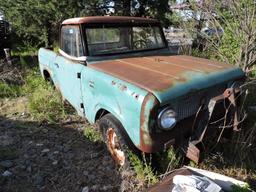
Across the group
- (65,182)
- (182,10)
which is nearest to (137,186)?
(65,182)

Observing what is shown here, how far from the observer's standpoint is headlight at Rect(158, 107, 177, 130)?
2706 millimetres

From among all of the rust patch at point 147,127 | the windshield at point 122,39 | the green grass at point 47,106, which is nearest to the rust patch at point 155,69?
the rust patch at point 147,127

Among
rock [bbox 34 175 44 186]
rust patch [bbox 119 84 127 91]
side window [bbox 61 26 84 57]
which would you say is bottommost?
rock [bbox 34 175 44 186]

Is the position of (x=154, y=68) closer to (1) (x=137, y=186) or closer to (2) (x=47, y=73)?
(1) (x=137, y=186)

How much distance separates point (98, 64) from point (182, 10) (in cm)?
365

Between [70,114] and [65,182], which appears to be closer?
[65,182]

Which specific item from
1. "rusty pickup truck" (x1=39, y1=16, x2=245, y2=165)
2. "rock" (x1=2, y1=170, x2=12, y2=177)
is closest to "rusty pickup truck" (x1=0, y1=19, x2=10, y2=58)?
"rusty pickup truck" (x1=39, y1=16, x2=245, y2=165)

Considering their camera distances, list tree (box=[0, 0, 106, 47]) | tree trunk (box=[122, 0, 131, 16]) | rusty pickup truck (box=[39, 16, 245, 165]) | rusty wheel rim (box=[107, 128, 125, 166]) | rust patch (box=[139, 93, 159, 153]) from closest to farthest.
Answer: rust patch (box=[139, 93, 159, 153]) → rusty pickup truck (box=[39, 16, 245, 165]) → rusty wheel rim (box=[107, 128, 125, 166]) → tree (box=[0, 0, 106, 47]) → tree trunk (box=[122, 0, 131, 16])

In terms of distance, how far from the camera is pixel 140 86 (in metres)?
2.83

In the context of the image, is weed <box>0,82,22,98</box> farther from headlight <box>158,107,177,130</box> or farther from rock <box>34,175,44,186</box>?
headlight <box>158,107,177,130</box>

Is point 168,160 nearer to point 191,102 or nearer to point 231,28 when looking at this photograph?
point 191,102

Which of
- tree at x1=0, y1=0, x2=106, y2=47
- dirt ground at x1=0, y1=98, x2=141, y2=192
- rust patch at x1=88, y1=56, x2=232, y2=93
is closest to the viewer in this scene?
rust patch at x1=88, y1=56, x2=232, y2=93

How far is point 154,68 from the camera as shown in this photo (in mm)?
3422

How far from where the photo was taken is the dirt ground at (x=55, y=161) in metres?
3.28
